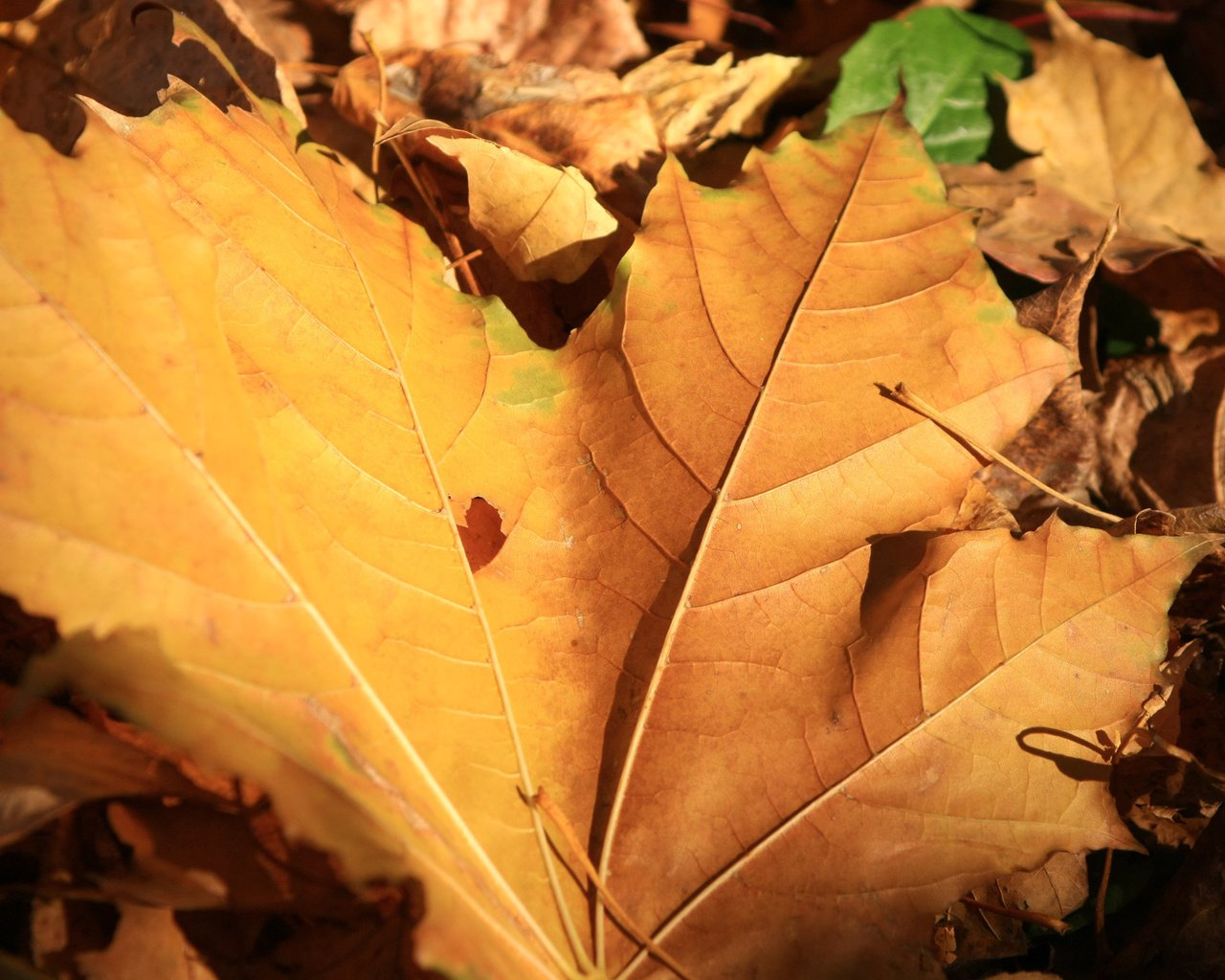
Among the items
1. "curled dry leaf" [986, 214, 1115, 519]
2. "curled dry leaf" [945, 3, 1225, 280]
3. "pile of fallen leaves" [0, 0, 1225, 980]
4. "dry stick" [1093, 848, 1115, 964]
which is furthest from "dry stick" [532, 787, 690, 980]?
"curled dry leaf" [945, 3, 1225, 280]

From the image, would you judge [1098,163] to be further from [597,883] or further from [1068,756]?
[597,883]

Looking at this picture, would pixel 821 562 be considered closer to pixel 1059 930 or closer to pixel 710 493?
pixel 710 493

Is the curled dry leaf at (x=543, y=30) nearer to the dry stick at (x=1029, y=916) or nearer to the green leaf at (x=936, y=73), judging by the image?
the green leaf at (x=936, y=73)

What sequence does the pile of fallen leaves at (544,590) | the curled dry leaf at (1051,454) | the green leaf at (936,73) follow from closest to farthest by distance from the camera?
the pile of fallen leaves at (544,590)
the curled dry leaf at (1051,454)
the green leaf at (936,73)

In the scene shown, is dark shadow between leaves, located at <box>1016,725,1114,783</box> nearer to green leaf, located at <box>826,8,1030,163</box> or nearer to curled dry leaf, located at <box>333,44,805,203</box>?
curled dry leaf, located at <box>333,44,805,203</box>

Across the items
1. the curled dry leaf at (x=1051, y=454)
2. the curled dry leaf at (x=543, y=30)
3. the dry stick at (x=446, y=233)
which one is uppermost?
the curled dry leaf at (x=543, y=30)

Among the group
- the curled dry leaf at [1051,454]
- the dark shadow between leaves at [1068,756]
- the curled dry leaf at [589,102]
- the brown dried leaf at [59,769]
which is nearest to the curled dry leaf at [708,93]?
the curled dry leaf at [589,102]

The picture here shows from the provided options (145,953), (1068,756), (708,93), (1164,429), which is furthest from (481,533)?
(1164,429)
